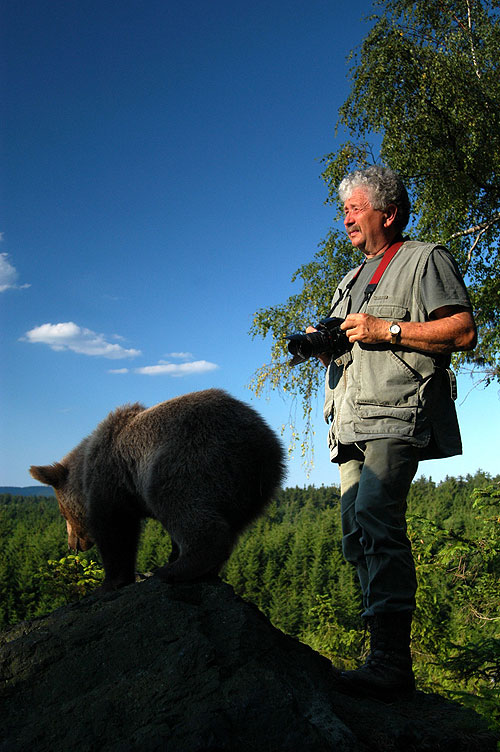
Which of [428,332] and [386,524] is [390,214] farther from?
[386,524]

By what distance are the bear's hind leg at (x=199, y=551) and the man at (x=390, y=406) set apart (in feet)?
2.67

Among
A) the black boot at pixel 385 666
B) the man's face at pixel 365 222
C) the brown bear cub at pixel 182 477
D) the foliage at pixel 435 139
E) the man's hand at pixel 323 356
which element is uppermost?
the foliage at pixel 435 139

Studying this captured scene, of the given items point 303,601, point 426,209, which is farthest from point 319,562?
point 426,209

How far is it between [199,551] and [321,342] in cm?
152

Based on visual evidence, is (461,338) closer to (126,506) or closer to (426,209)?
(126,506)

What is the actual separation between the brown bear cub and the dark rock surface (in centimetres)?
34

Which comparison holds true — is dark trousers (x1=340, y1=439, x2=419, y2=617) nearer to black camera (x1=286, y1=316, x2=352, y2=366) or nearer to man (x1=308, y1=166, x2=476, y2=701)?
man (x1=308, y1=166, x2=476, y2=701)

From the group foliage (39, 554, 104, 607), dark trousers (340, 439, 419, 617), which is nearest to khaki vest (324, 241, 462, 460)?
dark trousers (340, 439, 419, 617)

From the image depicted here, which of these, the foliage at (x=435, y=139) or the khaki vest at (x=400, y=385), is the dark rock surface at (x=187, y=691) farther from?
the foliage at (x=435, y=139)

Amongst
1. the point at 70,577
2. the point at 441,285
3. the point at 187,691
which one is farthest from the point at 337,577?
the point at 187,691

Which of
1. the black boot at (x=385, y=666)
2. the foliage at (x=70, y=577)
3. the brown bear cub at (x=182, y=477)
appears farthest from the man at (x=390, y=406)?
the foliage at (x=70, y=577)

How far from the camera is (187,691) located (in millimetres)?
2729

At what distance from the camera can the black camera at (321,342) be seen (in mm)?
3643

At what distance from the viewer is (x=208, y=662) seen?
287 centimetres
